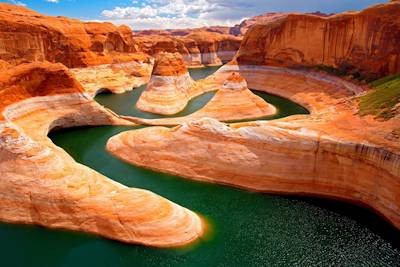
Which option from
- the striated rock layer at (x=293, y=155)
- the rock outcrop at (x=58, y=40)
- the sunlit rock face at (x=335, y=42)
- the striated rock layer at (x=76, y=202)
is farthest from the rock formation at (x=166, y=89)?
the striated rock layer at (x=76, y=202)

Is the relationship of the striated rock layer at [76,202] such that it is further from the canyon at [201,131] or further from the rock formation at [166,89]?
the rock formation at [166,89]

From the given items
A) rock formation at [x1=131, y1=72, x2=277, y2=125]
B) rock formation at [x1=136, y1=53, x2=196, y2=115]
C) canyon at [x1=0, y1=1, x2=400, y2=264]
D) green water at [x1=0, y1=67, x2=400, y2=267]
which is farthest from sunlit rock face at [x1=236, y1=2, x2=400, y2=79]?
green water at [x1=0, y1=67, x2=400, y2=267]

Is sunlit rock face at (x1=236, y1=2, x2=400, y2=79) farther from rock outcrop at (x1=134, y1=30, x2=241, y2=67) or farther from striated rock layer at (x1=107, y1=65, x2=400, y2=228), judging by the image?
rock outcrop at (x1=134, y1=30, x2=241, y2=67)

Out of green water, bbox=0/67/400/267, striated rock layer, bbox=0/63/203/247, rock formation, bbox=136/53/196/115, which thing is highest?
rock formation, bbox=136/53/196/115

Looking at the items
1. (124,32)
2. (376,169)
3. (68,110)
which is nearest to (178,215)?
(376,169)

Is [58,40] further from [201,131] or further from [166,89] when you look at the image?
[201,131]

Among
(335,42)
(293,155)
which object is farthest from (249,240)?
(335,42)
